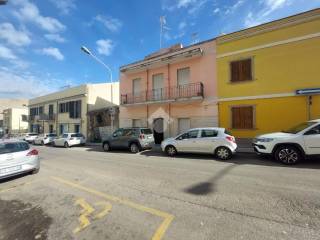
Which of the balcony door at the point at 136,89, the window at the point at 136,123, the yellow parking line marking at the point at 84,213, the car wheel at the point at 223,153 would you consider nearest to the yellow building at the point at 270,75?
the car wheel at the point at 223,153

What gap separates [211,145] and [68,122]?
22.4 meters

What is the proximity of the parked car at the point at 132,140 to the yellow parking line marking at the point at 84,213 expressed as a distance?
779 centimetres

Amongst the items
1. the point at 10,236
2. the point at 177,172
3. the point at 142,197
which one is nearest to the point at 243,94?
the point at 177,172

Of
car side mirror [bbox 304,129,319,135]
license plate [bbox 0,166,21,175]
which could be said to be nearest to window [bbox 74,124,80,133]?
license plate [bbox 0,166,21,175]

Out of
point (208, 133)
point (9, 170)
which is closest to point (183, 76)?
point (208, 133)

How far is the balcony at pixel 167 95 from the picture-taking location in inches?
563

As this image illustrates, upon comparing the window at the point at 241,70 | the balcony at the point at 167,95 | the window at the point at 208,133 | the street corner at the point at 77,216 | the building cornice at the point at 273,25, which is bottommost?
the street corner at the point at 77,216

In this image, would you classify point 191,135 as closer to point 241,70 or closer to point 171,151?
point 171,151

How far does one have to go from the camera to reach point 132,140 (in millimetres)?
12664

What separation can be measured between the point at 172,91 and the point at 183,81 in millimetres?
1184

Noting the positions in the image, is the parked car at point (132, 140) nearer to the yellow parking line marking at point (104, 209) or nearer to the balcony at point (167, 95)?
the balcony at point (167, 95)

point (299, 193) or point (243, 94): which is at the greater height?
point (243, 94)

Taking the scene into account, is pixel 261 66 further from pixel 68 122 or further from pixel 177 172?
pixel 68 122

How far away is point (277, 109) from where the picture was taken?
38.1 feet
